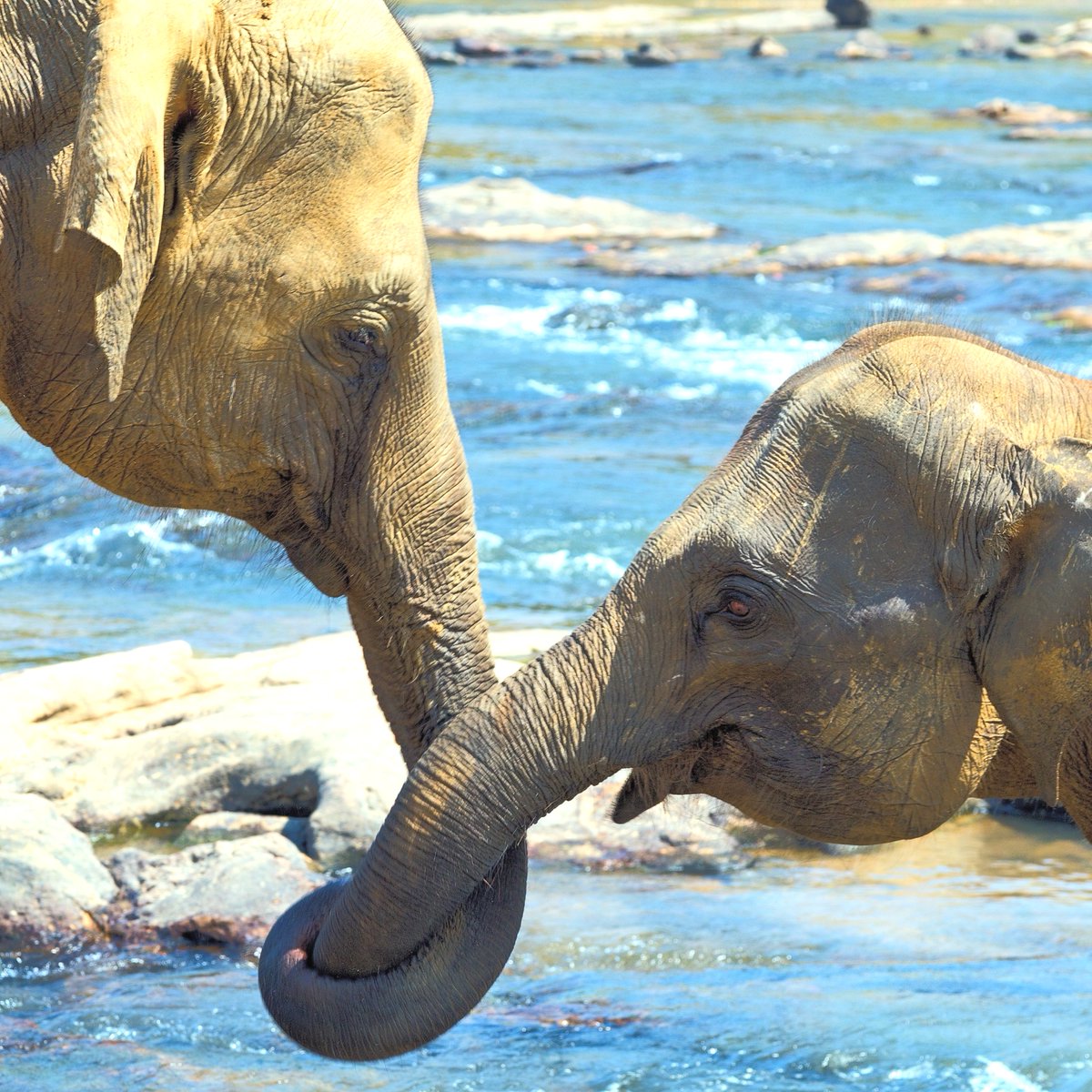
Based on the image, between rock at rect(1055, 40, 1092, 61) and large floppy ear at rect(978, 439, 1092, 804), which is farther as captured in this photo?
rock at rect(1055, 40, 1092, 61)

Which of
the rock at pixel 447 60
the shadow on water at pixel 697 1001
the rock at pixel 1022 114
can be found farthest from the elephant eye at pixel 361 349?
the rock at pixel 447 60

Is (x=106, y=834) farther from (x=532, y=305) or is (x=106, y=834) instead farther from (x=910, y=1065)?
(x=532, y=305)

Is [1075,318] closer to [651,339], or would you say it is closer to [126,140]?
[651,339]

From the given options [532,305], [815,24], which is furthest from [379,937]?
[815,24]

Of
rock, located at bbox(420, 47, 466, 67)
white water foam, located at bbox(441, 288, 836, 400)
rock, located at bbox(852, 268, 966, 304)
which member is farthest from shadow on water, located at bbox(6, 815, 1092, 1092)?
rock, located at bbox(420, 47, 466, 67)

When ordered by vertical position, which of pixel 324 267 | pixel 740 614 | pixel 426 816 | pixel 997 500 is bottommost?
pixel 426 816

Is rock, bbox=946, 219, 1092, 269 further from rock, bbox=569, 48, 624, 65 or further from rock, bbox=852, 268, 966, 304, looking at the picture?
rock, bbox=569, 48, 624, 65

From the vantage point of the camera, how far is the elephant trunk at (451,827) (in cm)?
349

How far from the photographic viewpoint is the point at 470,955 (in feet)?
12.2

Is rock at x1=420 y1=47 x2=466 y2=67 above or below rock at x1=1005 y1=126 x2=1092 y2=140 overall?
above

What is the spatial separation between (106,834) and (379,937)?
10.5 feet

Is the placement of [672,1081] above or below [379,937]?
below

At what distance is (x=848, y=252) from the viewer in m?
18.8

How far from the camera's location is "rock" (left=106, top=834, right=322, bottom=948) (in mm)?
5695
